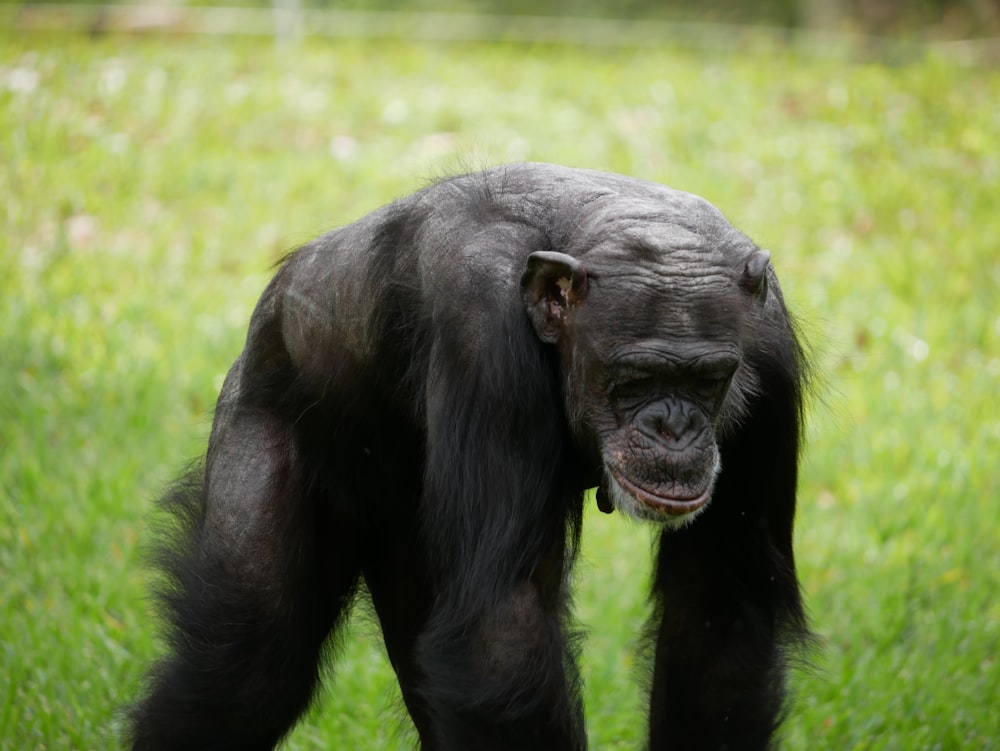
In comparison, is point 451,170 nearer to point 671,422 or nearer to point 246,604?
point 671,422

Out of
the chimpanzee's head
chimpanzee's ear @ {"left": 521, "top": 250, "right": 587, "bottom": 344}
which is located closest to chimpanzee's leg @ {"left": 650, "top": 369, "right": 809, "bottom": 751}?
the chimpanzee's head

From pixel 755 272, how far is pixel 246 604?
76.5 inches

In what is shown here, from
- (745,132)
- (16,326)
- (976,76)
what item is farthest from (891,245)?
(16,326)

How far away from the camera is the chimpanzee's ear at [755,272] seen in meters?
3.60

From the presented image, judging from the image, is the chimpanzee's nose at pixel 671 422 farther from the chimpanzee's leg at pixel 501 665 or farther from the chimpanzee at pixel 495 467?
the chimpanzee's leg at pixel 501 665

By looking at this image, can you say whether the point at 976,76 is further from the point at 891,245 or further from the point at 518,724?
the point at 518,724

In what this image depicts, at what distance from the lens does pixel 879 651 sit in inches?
237

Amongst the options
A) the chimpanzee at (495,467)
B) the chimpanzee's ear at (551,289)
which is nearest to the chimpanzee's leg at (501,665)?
the chimpanzee at (495,467)

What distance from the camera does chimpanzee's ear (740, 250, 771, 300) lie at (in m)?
3.60

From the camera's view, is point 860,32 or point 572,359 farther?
point 860,32

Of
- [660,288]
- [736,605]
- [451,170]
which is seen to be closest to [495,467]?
[660,288]

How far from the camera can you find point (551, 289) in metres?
3.55

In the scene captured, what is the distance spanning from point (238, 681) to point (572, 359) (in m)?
1.62

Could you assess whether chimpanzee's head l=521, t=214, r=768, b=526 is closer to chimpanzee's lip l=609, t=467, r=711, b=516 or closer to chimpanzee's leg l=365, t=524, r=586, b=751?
chimpanzee's lip l=609, t=467, r=711, b=516
